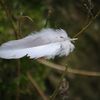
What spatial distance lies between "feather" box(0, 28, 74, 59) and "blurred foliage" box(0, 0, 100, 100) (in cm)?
13

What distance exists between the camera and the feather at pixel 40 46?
41.6 inches

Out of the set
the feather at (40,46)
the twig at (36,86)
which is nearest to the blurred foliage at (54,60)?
the twig at (36,86)

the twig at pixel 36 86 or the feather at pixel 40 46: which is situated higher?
the feather at pixel 40 46

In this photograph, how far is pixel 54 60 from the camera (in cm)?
180

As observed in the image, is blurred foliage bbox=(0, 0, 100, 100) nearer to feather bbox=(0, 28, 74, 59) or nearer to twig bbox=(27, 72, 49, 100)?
Answer: twig bbox=(27, 72, 49, 100)

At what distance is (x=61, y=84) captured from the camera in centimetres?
113

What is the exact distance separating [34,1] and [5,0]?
446 millimetres

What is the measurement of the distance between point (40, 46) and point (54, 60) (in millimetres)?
717

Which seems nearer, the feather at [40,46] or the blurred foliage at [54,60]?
the feather at [40,46]

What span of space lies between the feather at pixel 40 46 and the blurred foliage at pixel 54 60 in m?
0.13

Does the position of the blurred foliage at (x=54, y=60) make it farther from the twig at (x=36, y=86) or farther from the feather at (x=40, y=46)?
the feather at (x=40, y=46)

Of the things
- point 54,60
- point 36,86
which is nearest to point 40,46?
point 36,86

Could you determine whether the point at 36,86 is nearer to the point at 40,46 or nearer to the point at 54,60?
the point at 54,60

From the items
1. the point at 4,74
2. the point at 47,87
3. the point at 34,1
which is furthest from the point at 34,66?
the point at 34,1
